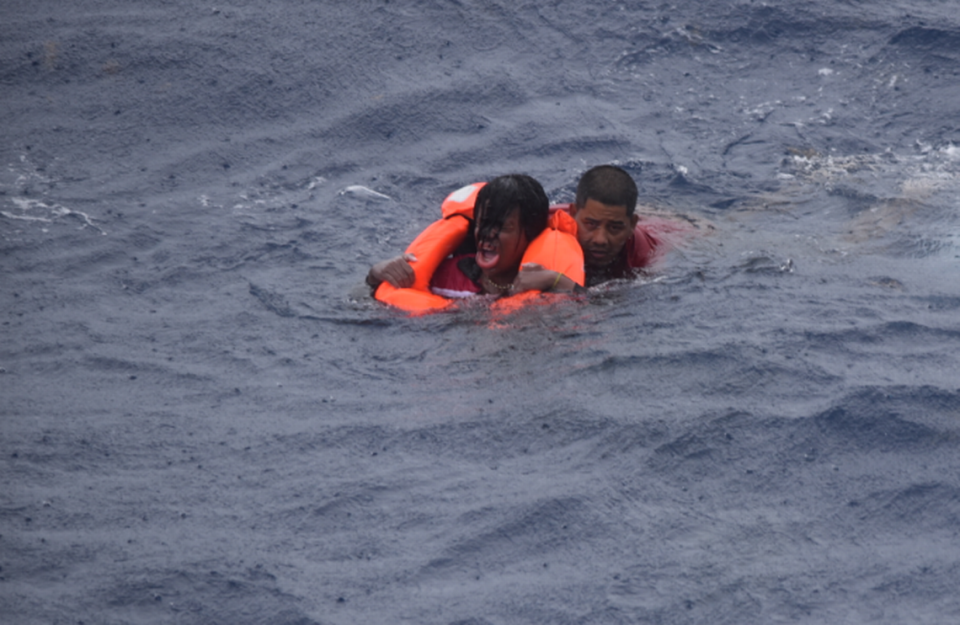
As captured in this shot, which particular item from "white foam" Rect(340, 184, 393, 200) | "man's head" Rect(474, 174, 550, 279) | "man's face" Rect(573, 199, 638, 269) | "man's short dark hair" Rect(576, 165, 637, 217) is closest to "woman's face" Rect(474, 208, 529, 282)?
"man's head" Rect(474, 174, 550, 279)

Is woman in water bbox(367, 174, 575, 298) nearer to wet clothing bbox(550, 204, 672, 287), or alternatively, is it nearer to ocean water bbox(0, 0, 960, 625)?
ocean water bbox(0, 0, 960, 625)

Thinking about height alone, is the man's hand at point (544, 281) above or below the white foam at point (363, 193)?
below

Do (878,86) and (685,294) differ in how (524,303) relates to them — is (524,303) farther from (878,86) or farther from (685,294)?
(878,86)

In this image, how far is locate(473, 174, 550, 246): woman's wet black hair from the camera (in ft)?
19.0

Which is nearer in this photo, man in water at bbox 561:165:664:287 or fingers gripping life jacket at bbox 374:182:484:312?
fingers gripping life jacket at bbox 374:182:484:312

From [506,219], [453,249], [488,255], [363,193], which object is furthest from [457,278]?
[363,193]

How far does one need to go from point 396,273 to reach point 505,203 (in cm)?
74

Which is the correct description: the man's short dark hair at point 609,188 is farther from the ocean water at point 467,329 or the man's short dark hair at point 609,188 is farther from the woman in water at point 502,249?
the ocean water at point 467,329

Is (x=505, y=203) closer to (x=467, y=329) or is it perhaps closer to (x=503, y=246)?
Answer: (x=503, y=246)

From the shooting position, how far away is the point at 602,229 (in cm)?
602

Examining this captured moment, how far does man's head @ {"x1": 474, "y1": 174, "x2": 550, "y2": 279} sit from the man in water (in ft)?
0.94

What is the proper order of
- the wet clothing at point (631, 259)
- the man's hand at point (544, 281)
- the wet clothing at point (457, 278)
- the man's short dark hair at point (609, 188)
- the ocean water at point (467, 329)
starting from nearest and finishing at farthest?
the ocean water at point (467, 329) < the man's hand at point (544, 281) < the man's short dark hair at point (609, 188) < the wet clothing at point (457, 278) < the wet clothing at point (631, 259)

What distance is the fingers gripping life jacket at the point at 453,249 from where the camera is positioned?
227 inches

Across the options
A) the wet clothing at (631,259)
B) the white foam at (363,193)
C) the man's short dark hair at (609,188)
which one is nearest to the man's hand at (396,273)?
the wet clothing at (631,259)
